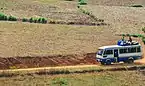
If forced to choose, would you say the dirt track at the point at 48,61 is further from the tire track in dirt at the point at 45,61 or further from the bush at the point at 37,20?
the bush at the point at 37,20

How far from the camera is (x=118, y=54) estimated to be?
38.3 metres

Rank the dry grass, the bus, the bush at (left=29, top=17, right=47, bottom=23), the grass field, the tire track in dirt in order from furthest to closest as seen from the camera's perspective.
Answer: the bush at (left=29, top=17, right=47, bottom=23) → the dry grass → the tire track in dirt → the bus → the grass field

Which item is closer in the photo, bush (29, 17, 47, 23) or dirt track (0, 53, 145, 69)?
dirt track (0, 53, 145, 69)

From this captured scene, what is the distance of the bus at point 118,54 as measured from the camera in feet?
124

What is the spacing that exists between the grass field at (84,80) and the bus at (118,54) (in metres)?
1.70

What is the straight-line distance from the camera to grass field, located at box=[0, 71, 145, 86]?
33.6 meters

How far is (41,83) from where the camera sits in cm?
3353

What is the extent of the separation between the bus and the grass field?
1704 mm

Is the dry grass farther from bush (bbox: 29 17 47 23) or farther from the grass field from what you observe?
the grass field

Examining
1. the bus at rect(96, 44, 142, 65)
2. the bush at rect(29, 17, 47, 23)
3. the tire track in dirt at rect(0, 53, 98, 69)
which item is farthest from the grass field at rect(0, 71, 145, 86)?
the bush at rect(29, 17, 47, 23)

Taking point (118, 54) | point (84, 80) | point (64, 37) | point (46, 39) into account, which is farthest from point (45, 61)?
point (64, 37)

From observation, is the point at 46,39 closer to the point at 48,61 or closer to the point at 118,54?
the point at 48,61

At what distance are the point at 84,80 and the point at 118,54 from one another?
4.86 metres

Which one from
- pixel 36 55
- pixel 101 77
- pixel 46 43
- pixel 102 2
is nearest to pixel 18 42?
pixel 46 43
